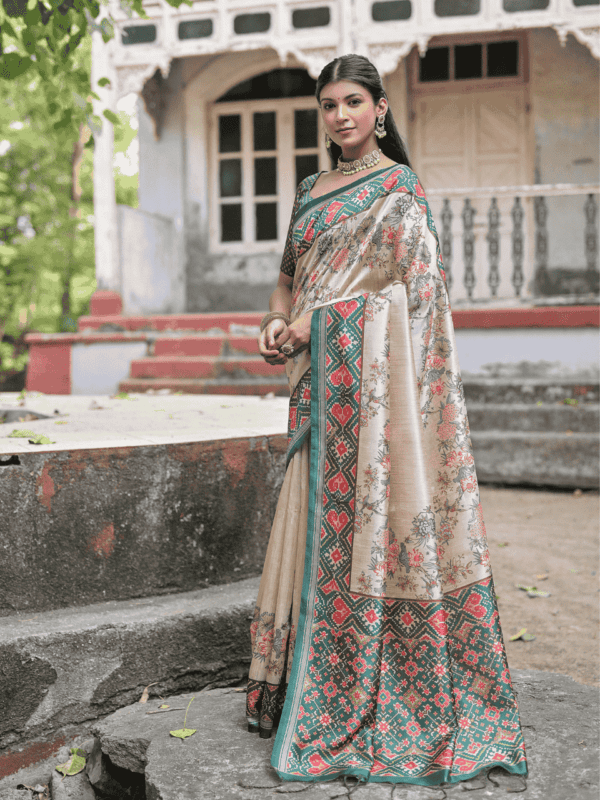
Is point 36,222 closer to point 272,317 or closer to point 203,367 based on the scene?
point 203,367

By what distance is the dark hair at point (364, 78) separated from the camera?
1.93 m

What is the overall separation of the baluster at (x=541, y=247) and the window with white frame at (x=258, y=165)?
2.63 m

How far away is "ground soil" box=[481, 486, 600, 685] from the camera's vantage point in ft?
10.4

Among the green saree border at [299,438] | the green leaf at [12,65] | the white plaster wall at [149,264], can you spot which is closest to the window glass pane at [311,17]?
the white plaster wall at [149,264]

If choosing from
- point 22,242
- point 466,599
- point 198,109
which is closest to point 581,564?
point 466,599

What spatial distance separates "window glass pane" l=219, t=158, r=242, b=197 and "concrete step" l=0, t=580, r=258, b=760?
7.08m

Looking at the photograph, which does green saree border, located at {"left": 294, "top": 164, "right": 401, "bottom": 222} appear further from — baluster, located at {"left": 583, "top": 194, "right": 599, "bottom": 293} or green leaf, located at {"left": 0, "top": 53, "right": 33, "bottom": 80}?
baluster, located at {"left": 583, "top": 194, "right": 599, "bottom": 293}

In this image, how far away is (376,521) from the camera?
185cm

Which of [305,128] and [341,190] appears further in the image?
[305,128]

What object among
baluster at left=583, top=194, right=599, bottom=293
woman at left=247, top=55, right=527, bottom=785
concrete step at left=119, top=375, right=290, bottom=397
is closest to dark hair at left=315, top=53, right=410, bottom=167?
woman at left=247, top=55, right=527, bottom=785

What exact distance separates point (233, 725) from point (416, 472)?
2.93 feet

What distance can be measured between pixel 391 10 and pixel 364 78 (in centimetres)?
613

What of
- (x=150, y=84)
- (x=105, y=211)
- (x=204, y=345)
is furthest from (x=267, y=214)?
(x=204, y=345)

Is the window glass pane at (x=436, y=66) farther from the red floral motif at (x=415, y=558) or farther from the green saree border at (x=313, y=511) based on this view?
the red floral motif at (x=415, y=558)
